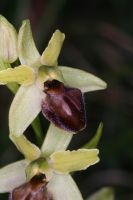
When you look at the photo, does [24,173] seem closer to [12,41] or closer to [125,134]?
[12,41]

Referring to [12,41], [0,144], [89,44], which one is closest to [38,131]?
[12,41]

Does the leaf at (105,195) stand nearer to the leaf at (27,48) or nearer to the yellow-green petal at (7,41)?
the leaf at (27,48)

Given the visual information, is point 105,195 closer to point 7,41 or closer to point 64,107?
point 64,107

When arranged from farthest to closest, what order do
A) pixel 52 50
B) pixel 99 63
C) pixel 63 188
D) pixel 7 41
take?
pixel 99 63, pixel 63 188, pixel 52 50, pixel 7 41

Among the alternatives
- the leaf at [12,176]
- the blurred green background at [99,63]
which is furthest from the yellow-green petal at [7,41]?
the blurred green background at [99,63]

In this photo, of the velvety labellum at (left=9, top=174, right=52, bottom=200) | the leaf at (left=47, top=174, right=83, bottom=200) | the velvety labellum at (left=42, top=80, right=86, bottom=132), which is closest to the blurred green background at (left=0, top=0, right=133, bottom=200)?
the leaf at (left=47, top=174, right=83, bottom=200)

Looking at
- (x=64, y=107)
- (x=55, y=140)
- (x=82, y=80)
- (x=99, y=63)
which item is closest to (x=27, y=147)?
(x=55, y=140)
